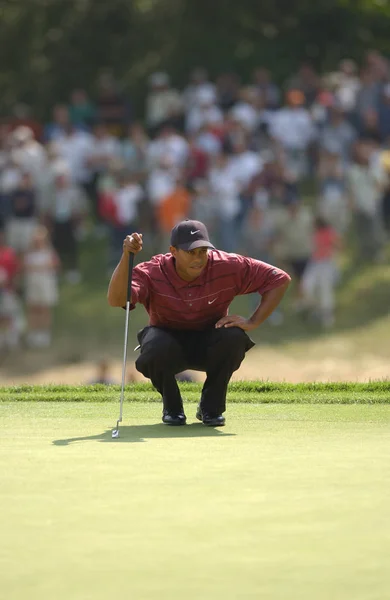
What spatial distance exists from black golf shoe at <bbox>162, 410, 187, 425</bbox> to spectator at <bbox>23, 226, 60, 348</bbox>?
1247 centimetres

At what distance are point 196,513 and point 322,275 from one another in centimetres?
1603

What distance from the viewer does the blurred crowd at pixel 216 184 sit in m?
19.8

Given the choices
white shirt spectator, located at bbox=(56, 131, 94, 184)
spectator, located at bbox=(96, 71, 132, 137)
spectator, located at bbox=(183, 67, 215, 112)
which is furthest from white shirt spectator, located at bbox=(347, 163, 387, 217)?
white shirt spectator, located at bbox=(56, 131, 94, 184)

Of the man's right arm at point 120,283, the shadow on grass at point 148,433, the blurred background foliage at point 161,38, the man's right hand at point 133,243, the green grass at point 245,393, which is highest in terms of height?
the blurred background foliage at point 161,38

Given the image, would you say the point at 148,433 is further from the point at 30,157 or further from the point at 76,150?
the point at 76,150

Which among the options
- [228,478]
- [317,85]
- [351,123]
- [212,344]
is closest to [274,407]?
[212,344]

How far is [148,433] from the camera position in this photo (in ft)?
21.3

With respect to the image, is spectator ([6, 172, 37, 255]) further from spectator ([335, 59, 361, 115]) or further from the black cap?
the black cap

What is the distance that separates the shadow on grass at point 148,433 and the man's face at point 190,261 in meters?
0.75

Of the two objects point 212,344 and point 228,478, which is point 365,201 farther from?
point 228,478

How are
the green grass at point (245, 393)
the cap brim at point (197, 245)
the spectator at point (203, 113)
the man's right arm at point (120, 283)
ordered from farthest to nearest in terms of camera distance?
1. the spectator at point (203, 113)
2. the green grass at point (245, 393)
3. the man's right arm at point (120, 283)
4. the cap brim at point (197, 245)

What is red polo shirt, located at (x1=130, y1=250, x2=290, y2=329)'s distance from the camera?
694 centimetres

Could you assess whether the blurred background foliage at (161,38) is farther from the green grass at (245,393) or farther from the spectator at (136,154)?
the green grass at (245,393)

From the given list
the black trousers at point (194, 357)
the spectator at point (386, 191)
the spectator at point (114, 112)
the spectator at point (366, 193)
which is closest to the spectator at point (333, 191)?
the spectator at point (366, 193)
